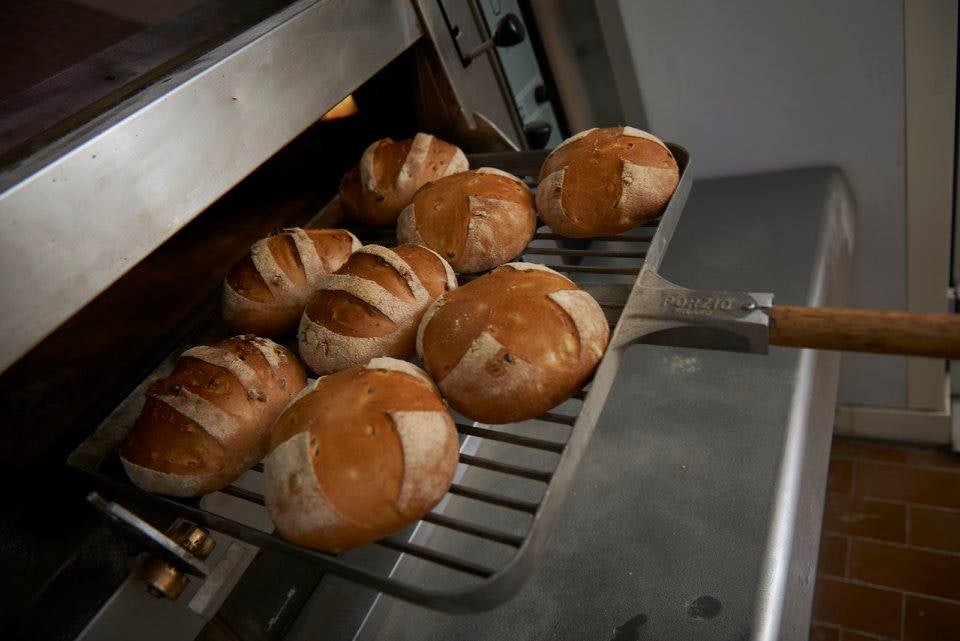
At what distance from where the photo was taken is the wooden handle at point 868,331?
2.54 feet

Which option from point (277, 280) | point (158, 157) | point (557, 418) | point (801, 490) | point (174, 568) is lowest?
point (801, 490)

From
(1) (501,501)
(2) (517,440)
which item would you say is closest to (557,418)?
(2) (517,440)

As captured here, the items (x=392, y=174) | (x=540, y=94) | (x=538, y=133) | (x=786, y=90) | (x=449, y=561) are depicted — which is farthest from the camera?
(x=540, y=94)

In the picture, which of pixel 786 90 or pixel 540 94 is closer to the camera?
pixel 786 90

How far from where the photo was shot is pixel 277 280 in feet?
4.12

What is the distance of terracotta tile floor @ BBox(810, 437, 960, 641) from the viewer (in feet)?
7.08

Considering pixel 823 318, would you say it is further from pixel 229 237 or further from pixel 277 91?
pixel 229 237

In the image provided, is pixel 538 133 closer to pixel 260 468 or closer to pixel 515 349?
pixel 515 349

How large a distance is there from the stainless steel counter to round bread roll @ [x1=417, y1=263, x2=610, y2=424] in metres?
0.31

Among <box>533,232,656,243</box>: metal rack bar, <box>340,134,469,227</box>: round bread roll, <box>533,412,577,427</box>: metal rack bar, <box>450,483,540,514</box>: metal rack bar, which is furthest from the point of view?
<box>340,134,469,227</box>: round bread roll

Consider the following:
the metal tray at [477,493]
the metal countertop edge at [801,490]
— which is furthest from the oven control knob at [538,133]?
the metal countertop edge at [801,490]

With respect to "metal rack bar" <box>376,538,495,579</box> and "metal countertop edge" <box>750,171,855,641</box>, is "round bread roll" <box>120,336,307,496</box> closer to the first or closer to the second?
"metal rack bar" <box>376,538,495,579</box>

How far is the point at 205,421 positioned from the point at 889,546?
249cm

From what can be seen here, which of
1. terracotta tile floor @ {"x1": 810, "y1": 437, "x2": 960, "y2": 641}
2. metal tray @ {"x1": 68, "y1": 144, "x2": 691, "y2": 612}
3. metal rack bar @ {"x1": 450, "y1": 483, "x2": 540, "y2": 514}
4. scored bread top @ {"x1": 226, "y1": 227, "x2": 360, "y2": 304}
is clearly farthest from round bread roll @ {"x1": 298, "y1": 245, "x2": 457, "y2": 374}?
terracotta tile floor @ {"x1": 810, "y1": 437, "x2": 960, "y2": 641}
